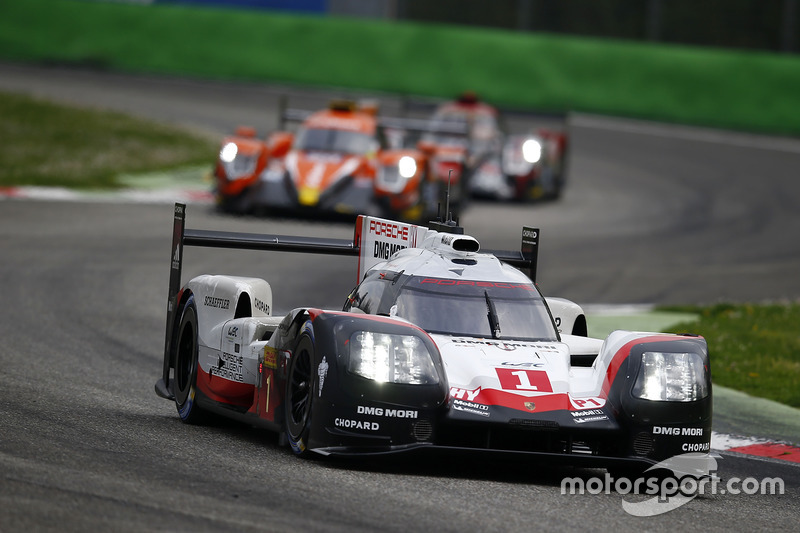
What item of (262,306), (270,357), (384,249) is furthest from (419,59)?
(270,357)

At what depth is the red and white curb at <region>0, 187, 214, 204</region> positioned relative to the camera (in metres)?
22.2

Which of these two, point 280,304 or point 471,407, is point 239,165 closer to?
point 280,304

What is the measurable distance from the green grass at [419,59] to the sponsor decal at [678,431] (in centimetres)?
2781

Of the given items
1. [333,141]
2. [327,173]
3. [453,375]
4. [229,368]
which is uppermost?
[333,141]

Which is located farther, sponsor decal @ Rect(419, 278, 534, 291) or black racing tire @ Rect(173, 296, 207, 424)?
black racing tire @ Rect(173, 296, 207, 424)

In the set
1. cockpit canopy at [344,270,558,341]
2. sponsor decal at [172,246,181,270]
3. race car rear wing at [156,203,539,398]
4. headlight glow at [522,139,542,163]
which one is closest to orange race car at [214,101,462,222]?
headlight glow at [522,139,542,163]

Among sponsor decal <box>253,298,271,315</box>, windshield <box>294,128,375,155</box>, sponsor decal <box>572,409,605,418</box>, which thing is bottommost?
sponsor decal <box>572,409,605,418</box>

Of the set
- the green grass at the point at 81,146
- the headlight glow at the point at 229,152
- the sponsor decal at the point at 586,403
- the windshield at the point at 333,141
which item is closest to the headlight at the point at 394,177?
the windshield at the point at 333,141

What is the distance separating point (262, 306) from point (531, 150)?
14.2 m

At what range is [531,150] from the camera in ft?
76.1

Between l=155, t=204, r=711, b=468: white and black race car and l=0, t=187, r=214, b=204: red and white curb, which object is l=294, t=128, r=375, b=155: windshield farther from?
l=155, t=204, r=711, b=468: white and black race car

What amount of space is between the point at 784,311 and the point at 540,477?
9319mm

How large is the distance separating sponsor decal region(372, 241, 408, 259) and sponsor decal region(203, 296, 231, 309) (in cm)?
120

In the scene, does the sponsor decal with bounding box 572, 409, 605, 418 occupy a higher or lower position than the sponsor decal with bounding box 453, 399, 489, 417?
lower
